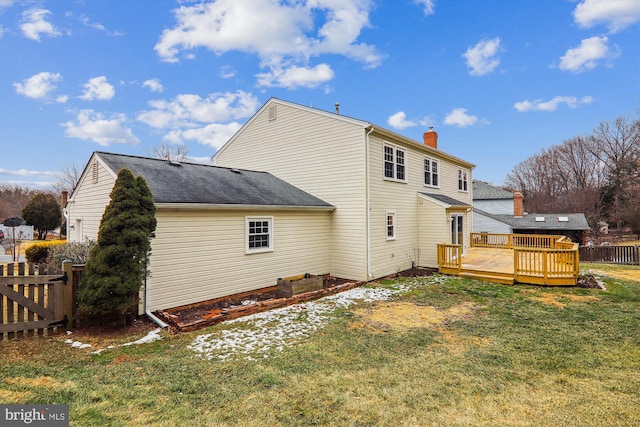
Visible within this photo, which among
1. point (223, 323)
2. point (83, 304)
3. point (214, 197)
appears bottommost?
point (223, 323)

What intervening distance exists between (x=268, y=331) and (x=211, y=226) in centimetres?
363

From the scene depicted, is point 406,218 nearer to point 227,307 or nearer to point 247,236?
point 247,236

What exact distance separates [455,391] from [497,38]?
18.5 m

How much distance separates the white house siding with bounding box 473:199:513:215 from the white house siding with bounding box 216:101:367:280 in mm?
25073

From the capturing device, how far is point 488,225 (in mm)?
26266

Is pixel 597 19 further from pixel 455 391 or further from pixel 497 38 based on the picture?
pixel 455 391

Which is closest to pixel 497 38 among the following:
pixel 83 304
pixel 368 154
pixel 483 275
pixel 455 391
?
pixel 368 154

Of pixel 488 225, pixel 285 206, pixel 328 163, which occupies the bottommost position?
pixel 488 225

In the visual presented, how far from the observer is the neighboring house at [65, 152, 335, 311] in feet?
25.4

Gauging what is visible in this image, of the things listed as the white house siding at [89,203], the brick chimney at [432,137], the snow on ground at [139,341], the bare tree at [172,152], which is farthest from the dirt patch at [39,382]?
the bare tree at [172,152]

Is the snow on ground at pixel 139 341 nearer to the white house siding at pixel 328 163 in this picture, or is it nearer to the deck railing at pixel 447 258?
the white house siding at pixel 328 163

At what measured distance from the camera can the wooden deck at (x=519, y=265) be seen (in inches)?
423

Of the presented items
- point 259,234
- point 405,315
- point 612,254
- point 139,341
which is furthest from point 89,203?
point 612,254

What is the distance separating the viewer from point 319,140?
12188 mm
